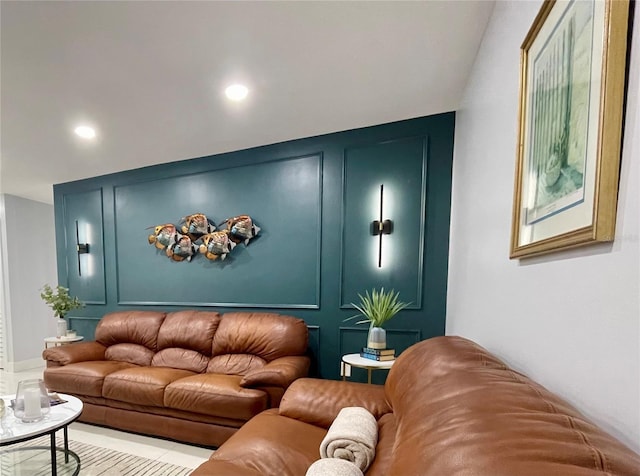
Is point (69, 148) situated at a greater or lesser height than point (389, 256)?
greater

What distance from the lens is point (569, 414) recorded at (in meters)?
0.53

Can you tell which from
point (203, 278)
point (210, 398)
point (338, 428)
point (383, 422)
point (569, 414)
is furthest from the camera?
point (203, 278)

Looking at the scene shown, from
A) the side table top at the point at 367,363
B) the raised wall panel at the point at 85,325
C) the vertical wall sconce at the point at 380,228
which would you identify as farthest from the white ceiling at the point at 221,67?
the raised wall panel at the point at 85,325

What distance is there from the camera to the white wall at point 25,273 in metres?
3.84

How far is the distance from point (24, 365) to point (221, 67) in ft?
17.1

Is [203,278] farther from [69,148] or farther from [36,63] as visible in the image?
[36,63]

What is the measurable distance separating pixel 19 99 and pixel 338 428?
2978 millimetres

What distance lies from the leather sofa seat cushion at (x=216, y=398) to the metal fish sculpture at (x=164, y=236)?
5.15 feet

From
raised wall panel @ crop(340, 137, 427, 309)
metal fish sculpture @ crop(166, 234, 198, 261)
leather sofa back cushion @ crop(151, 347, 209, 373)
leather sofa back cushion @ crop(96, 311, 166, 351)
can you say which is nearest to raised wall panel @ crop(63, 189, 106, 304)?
leather sofa back cushion @ crop(96, 311, 166, 351)

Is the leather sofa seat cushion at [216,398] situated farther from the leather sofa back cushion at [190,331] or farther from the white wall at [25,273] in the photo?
the white wall at [25,273]

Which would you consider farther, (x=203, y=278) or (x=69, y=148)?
(x=203, y=278)

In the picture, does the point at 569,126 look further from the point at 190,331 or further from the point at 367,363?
the point at 190,331

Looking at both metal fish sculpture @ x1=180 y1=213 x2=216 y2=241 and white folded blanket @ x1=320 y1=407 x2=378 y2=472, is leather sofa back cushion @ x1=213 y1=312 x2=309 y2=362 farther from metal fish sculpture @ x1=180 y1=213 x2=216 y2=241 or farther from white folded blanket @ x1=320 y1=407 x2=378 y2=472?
white folded blanket @ x1=320 y1=407 x2=378 y2=472

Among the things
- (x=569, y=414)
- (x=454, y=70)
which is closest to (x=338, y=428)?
(x=569, y=414)
